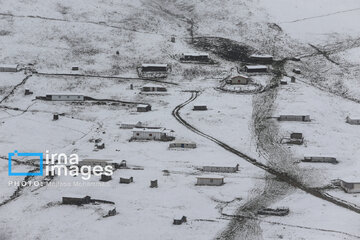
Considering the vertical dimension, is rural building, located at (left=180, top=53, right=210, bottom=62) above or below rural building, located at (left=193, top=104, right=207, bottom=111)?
above

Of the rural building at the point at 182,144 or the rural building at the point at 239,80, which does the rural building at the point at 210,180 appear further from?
the rural building at the point at 239,80

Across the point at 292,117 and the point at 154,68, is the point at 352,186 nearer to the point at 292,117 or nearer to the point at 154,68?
the point at 292,117

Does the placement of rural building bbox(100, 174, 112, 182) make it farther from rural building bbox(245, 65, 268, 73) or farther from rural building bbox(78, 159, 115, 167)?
rural building bbox(245, 65, 268, 73)

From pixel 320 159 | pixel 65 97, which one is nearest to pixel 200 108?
pixel 65 97

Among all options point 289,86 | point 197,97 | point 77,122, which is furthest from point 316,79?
point 77,122

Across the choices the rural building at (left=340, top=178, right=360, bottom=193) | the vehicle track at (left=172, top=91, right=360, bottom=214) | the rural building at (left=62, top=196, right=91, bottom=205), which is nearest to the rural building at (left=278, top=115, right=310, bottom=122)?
the vehicle track at (left=172, top=91, right=360, bottom=214)

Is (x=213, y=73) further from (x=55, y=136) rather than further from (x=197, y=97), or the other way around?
(x=55, y=136)
